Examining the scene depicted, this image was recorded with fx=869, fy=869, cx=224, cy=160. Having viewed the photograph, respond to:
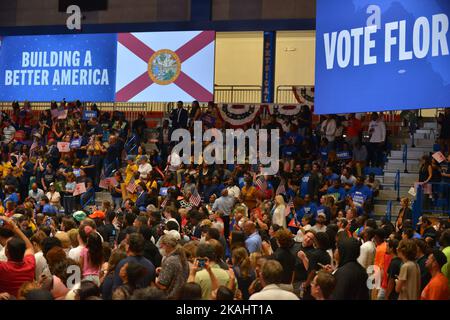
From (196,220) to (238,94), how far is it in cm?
1849

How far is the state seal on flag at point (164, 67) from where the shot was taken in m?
27.8

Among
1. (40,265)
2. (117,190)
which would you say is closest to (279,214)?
(117,190)

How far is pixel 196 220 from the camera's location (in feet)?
51.5

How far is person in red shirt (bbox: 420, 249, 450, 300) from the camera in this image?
9359 mm

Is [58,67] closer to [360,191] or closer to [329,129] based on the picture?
[329,129]

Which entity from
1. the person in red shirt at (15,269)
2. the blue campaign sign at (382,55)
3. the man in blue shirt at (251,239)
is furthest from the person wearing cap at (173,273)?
the blue campaign sign at (382,55)

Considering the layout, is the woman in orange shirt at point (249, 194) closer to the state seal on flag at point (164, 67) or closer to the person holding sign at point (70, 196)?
the person holding sign at point (70, 196)

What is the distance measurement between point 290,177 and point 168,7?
12.0 meters

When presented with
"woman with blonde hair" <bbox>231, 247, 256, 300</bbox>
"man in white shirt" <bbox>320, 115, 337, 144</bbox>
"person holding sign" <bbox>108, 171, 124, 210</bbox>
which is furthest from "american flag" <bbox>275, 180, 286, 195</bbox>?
"woman with blonde hair" <bbox>231, 247, 256, 300</bbox>

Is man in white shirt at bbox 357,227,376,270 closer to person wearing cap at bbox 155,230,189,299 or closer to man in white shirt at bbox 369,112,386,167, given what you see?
person wearing cap at bbox 155,230,189,299

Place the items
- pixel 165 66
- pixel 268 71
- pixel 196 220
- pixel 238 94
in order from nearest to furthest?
pixel 196 220 < pixel 165 66 < pixel 268 71 < pixel 238 94

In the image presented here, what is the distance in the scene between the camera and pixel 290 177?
22.7 m
